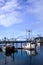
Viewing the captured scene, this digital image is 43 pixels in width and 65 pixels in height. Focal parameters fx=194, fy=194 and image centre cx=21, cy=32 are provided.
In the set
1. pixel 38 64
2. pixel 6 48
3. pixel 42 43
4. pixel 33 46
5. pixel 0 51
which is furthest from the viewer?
pixel 42 43

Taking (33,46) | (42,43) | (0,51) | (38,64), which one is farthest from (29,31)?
(42,43)

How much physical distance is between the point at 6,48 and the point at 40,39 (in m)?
92.8

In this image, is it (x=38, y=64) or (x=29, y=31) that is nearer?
(x=38, y=64)

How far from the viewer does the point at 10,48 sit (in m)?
70.1

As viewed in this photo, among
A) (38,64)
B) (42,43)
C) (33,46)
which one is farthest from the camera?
(42,43)

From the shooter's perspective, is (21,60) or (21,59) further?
(21,59)

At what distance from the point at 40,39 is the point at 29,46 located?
73613mm

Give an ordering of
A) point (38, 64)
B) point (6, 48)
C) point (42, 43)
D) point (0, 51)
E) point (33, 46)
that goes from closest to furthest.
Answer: point (38, 64) < point (6, 48) < point (0, 51) < point (33, 46) < point (42, 43)

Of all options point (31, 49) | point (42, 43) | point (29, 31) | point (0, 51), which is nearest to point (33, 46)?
point (31, 49)

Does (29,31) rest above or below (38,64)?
above

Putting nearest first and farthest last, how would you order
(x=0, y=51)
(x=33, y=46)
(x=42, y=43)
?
(x=0, y=51) → (x=33, y=46) → (x=42, y=43)

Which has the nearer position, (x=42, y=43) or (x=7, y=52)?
(x=7, y=52)

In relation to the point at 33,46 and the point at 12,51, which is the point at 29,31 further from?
the point at 12,51

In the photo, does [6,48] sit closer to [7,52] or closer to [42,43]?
[7,52]
